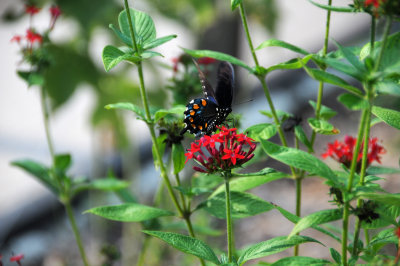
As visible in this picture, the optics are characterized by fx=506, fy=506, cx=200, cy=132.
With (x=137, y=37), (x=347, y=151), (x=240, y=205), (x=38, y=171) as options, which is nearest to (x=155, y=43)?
(x=137, y=37)

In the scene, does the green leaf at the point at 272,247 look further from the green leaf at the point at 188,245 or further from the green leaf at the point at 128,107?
the green leaf at the point at 128,107

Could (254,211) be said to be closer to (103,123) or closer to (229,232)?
(229,232)

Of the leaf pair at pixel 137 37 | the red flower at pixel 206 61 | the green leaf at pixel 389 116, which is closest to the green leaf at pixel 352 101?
the green leaf at pixel 389 116

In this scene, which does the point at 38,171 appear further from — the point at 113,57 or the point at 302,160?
the point at 302,160

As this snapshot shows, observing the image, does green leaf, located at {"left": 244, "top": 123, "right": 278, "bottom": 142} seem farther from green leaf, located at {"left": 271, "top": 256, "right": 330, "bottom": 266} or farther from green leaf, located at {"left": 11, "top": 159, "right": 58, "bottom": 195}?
green leaf, located at {"left": 11, "top": 159, "right": 58, "bottom": 195}

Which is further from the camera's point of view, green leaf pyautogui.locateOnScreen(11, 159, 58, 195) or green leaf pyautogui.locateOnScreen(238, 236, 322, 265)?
green leaf pyautogui.locateOnScreen(11, 159, 58, 195)

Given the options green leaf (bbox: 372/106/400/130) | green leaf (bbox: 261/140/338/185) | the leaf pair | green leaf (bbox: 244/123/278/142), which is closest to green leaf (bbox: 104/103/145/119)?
the leaf pair
